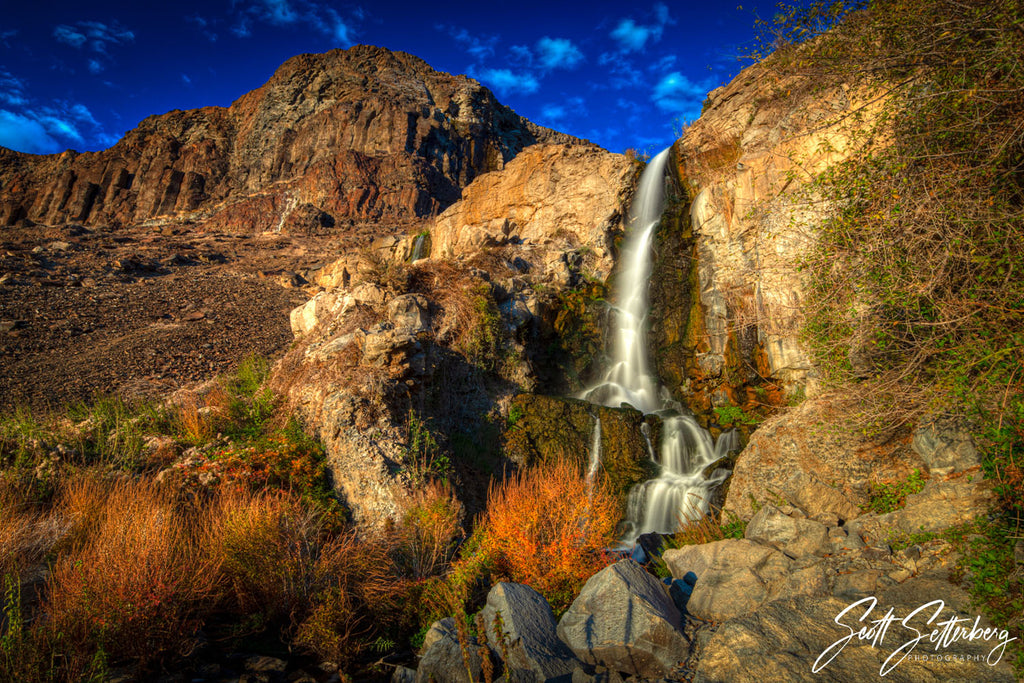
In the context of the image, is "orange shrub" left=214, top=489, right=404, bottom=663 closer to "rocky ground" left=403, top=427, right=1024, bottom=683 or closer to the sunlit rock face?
"rocky ground" left=403, top=427, right=1024, bottom=683

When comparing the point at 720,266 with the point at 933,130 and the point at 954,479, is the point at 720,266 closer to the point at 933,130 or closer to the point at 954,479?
the point at 933,130

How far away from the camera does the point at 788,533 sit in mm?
4754

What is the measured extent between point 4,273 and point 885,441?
23.7 metres

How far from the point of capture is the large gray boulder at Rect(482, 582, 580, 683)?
3.26 meters

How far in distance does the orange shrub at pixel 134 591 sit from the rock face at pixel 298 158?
33.6m

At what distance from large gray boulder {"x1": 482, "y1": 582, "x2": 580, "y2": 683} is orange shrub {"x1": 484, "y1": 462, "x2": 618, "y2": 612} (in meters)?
0.69

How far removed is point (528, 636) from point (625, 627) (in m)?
0.72

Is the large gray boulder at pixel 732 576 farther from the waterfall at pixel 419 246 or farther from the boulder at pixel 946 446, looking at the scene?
the waterfall at pixel 419 246

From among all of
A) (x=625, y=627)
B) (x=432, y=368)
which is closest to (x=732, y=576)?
(x=625, y=627)

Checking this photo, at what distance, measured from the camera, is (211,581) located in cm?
407

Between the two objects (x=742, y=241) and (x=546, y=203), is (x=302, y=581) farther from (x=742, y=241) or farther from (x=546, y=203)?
(x=546, y=203)

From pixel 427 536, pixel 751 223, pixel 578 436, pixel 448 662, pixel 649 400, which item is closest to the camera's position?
pixel 448 662

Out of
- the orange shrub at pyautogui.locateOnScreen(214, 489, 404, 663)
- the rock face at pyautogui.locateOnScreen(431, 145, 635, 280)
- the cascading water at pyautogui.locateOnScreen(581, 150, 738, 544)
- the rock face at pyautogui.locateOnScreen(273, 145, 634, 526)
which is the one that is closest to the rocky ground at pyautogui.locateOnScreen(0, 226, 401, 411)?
the rock face at pyautogui.locateOnScreen(273, 145, 634, 526)

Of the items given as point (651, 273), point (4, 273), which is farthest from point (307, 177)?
point (651, 273)
